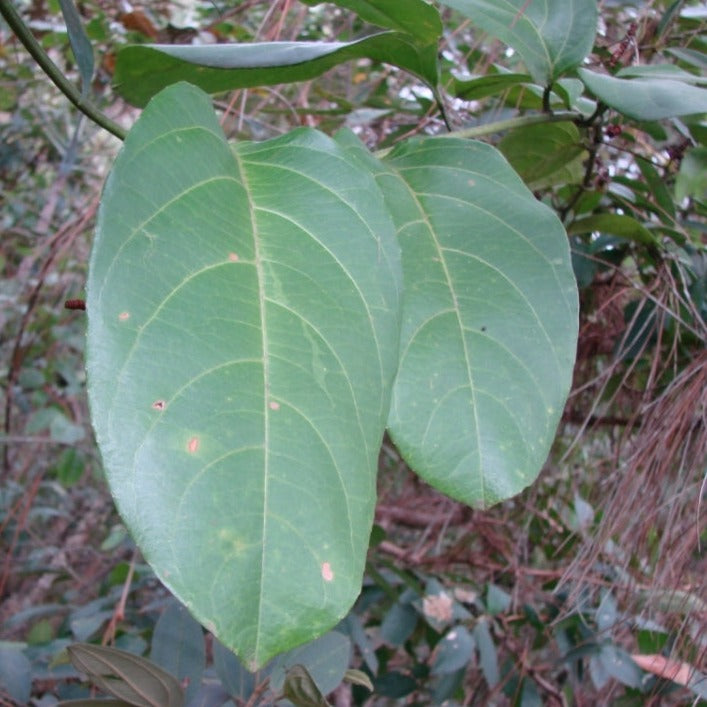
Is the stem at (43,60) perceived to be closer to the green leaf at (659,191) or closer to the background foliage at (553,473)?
the background foliage at (553,473)

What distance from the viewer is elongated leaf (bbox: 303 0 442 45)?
1.76 feet

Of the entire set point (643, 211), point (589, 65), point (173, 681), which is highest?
point (589, 65)

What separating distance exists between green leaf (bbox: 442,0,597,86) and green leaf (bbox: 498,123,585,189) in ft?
0.23

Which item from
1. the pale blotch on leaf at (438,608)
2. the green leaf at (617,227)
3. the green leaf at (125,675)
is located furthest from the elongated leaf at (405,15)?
the pale blotch on leaf at (438,608)

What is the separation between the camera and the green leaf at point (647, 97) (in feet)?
1.72

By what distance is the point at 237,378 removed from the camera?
0.35 m

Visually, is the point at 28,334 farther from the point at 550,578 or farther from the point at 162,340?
the point at 162,340

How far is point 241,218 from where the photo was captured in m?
0.40

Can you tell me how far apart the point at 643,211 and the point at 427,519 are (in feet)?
2.39

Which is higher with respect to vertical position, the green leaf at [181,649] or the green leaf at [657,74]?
the green leaf at [657,74]

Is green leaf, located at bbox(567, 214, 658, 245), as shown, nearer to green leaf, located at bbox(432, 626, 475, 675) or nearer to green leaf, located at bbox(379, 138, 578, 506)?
green leaf, located at bbox(379, 138, 578, 506)

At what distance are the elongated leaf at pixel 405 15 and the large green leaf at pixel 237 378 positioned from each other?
19 centimetres

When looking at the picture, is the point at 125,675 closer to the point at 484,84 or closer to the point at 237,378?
the point at 237,378

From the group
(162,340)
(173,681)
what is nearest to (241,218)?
(162,340)
